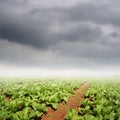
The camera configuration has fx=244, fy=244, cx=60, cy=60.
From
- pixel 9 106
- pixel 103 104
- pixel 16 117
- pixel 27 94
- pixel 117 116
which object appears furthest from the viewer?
pixel 27 94

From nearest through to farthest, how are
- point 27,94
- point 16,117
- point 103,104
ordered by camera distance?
1. point 16,117
2. point 103,104
3. point 27,94

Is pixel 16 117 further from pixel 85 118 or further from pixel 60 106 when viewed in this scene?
pixel 60 106

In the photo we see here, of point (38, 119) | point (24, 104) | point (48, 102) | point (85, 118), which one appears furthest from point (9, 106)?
point (85, 118)

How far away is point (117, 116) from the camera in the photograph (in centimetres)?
1310

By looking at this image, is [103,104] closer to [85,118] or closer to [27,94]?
[85,118]

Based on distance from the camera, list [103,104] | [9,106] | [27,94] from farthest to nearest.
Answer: [27,94] < [103,104] < [9,106]

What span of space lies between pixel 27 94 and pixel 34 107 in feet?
23.6

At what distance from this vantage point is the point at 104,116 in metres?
13.5

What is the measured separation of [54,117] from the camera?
14.4 m

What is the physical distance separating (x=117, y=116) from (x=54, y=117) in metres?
3.66

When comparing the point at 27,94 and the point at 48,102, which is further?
the point at 27,94

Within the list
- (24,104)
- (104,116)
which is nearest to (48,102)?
(24,104)

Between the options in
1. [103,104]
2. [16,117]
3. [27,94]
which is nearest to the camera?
[16,117]

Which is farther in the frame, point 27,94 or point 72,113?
point 27,94
